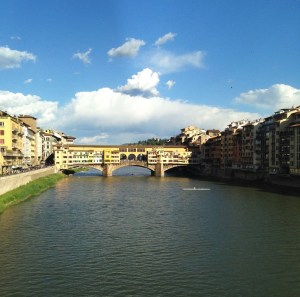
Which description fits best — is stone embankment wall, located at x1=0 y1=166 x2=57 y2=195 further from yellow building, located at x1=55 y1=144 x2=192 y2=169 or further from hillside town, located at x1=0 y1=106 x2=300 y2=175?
yellow building, located at x1=55 y1=144 x2=192 y2=169

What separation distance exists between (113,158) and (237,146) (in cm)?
3327

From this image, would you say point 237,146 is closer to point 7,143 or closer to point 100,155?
point 100,155

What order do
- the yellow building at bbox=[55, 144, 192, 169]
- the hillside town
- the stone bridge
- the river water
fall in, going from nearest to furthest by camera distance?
the river water
the hillside town
the stone bridge
the yellow building at bbox=[55, 144, 192, 169]

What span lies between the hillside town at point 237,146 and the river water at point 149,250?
A: 3020 centimetres

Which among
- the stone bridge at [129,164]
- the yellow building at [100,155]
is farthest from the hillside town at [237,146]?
the stone bridge at [129,164]

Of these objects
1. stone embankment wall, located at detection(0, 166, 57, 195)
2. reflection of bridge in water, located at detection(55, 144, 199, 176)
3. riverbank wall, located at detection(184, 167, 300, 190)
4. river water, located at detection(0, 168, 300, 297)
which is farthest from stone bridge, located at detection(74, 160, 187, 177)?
river water, located at detection(0, 168, 300, 297)

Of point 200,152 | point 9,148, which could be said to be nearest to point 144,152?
point 200,152

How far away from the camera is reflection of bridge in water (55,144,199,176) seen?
112m

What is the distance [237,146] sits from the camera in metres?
104

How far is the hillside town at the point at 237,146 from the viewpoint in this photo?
75188mm

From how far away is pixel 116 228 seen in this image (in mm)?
34281

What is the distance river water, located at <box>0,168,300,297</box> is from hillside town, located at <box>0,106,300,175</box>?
30197 millimetres

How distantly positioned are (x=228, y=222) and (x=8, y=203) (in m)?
22.9

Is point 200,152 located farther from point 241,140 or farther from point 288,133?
point 288,133
